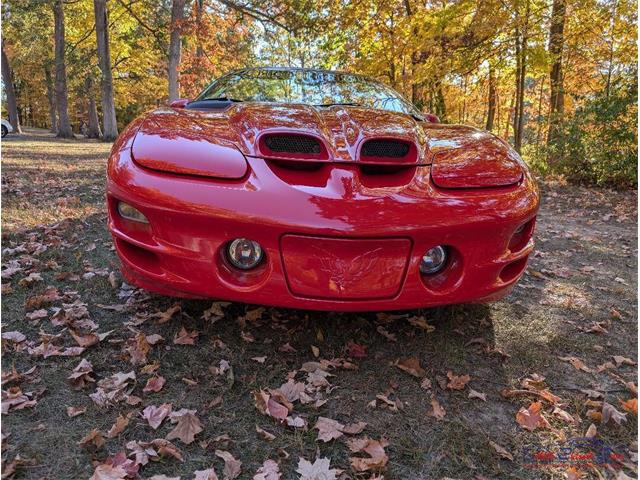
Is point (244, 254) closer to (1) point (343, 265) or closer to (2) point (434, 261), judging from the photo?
(1) point (343, 265)

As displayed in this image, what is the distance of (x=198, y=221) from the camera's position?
165cm

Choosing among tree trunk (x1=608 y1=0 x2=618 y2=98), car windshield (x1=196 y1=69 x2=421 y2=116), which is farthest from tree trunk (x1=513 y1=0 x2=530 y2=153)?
car windshield (x1=196 y1=69 x2=421 y2=116)

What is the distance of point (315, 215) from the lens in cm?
159

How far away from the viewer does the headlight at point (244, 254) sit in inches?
67.5

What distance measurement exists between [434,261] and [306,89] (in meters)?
1.74

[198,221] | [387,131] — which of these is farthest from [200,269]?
[387,131]

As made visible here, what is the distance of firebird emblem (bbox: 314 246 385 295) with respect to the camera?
1636 mm

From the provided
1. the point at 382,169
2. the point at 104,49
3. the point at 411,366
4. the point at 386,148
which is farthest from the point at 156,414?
the point at 104,49

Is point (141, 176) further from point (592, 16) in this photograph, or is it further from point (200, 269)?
point (592, 16)

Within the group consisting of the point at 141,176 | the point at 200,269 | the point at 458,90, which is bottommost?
the point at 200,269

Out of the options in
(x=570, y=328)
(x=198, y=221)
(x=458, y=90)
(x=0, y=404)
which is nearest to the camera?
(x=0, y=404)

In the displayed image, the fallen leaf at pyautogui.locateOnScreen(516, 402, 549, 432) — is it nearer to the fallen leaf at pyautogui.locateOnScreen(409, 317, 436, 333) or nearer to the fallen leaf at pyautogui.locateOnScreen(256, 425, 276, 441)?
the fallen leaf at pyautogui.locateOnScreen(409, 317, 436, 333)

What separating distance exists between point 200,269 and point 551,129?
8865 mm

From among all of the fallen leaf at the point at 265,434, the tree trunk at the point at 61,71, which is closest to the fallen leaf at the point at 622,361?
the fallen leaf at the point at 265,434
